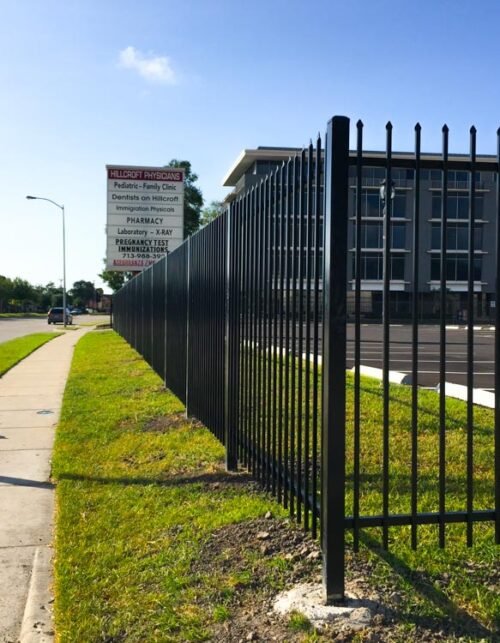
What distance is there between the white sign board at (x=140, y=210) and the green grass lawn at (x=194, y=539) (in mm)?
13441

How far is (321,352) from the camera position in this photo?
431 cm

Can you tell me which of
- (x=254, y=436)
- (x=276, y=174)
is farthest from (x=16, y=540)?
(x=276, y=174)

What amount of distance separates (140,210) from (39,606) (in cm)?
1795

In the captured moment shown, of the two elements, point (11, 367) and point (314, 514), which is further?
point (11, 367)

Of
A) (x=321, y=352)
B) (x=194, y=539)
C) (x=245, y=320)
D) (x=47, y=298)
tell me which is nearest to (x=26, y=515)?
(x=194, y=539)

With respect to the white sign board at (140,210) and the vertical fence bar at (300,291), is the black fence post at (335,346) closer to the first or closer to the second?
the vertical fence bar at (300,291)

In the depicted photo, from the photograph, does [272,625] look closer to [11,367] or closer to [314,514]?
[314,514]

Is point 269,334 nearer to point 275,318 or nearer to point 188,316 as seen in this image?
point 275,318

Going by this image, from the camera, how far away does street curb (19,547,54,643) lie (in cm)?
315

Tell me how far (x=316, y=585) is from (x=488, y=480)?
2.31 metres

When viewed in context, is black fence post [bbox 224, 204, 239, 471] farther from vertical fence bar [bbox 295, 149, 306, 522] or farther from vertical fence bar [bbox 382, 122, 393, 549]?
vertical fence bar [bbox 382, 122, 393, 549]

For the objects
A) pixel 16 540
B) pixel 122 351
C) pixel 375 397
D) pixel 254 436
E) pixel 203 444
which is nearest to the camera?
pixel 16 540

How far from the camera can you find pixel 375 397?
8555 millimetres

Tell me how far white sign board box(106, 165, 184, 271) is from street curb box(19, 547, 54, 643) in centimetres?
1698
